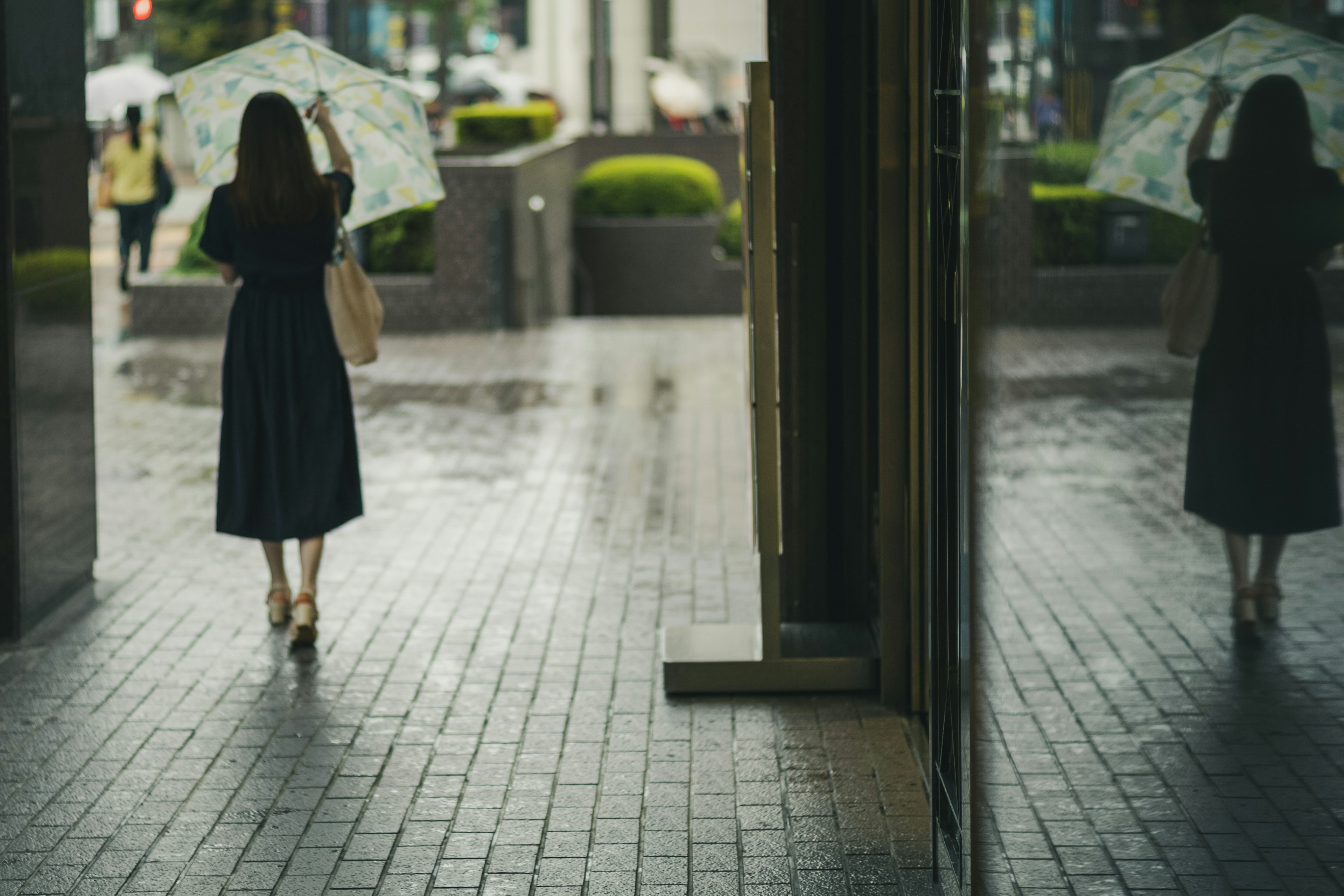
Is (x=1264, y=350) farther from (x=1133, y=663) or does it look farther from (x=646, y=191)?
(x=646, y=191)

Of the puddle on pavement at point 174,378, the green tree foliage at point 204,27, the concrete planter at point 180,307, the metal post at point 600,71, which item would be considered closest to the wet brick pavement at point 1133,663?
the puddle on pavement at point 174,378

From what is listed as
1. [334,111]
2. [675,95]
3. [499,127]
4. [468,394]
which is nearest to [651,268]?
[499,127]

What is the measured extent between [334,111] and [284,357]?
105cm

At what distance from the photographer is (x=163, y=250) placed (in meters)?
24.9

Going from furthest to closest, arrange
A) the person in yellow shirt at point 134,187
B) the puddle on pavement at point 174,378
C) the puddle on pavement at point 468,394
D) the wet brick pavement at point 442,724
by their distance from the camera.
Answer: the person in yellow shirt at point 134,187
the puddle on pavement at point 174,378
the puddle on pavement at point 468,394
the wet brick pavement at point 442,724

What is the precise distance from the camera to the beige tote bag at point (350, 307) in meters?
5.92

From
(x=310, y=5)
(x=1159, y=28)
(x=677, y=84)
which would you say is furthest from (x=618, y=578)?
(x=310, y=5)

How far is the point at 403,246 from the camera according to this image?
16016 mm

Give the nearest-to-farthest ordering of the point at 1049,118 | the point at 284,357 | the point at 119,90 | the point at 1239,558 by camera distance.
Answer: the point at 1239,558 → the point at 1049,118 → the point at 284,357 → the point at 119,90

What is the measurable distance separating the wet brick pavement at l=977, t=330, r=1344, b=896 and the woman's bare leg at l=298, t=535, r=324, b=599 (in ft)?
11.6

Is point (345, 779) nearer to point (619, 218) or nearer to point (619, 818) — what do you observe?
point (619, 818)

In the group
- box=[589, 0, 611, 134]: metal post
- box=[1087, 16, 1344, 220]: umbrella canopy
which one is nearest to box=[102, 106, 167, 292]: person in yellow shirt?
box=[589, 0, 611, 134]: metal post

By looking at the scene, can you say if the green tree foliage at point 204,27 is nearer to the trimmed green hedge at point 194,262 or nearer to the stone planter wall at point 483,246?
the trimmed green hedge at point 194,262

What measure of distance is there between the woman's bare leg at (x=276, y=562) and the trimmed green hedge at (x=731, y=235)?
13.4 metres
